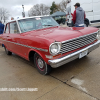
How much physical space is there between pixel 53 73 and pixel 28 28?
1.74 m

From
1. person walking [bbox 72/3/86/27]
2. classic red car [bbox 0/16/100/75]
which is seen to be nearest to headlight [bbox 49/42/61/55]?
classic red car [bbox 0/16/100/75]

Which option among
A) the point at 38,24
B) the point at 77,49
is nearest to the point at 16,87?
the point at 77,49

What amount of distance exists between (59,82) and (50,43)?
1026mm

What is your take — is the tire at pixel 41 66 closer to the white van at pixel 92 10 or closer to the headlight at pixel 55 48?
the headlight at pixel 55 48

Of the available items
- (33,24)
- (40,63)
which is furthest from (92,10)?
(40,63)

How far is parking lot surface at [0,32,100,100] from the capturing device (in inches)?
97.3

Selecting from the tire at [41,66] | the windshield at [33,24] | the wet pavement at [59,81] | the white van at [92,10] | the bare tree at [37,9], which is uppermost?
the bare tree at [37,9]

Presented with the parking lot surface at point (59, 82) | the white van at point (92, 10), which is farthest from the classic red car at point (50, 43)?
the white van at point (92, 10)

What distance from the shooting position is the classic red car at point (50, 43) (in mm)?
2746

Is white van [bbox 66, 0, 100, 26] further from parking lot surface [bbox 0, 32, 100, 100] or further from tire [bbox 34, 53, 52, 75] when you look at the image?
tire [bbox 34, 53, 52, 75]

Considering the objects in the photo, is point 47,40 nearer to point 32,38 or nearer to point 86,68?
point 32,38

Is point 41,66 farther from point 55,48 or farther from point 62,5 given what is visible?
point 62,5

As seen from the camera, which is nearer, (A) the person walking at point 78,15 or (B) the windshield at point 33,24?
(B) the windshield at point 33,24

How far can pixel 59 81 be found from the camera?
3.00 m
